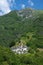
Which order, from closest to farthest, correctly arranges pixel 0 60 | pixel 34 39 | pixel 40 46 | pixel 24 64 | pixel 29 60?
pixel 0 60 < pixel 24 64 < pixel 29 60 < pixel 40 46 < pixel 34 39

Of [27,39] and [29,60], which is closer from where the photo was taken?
[29,60]

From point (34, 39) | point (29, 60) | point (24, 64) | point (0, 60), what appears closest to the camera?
point (0, 60)

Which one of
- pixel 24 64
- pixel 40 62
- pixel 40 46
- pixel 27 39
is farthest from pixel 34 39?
pixel 24 64

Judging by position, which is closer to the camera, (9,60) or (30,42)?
(9,60)

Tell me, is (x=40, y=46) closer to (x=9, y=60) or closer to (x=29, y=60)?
(x=29, y=60)

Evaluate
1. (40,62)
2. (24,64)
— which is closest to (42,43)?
(40,62)

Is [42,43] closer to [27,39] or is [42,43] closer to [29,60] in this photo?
[27,39]

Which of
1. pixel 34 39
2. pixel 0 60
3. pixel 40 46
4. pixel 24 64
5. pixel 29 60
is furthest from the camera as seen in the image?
pixel 34 39
